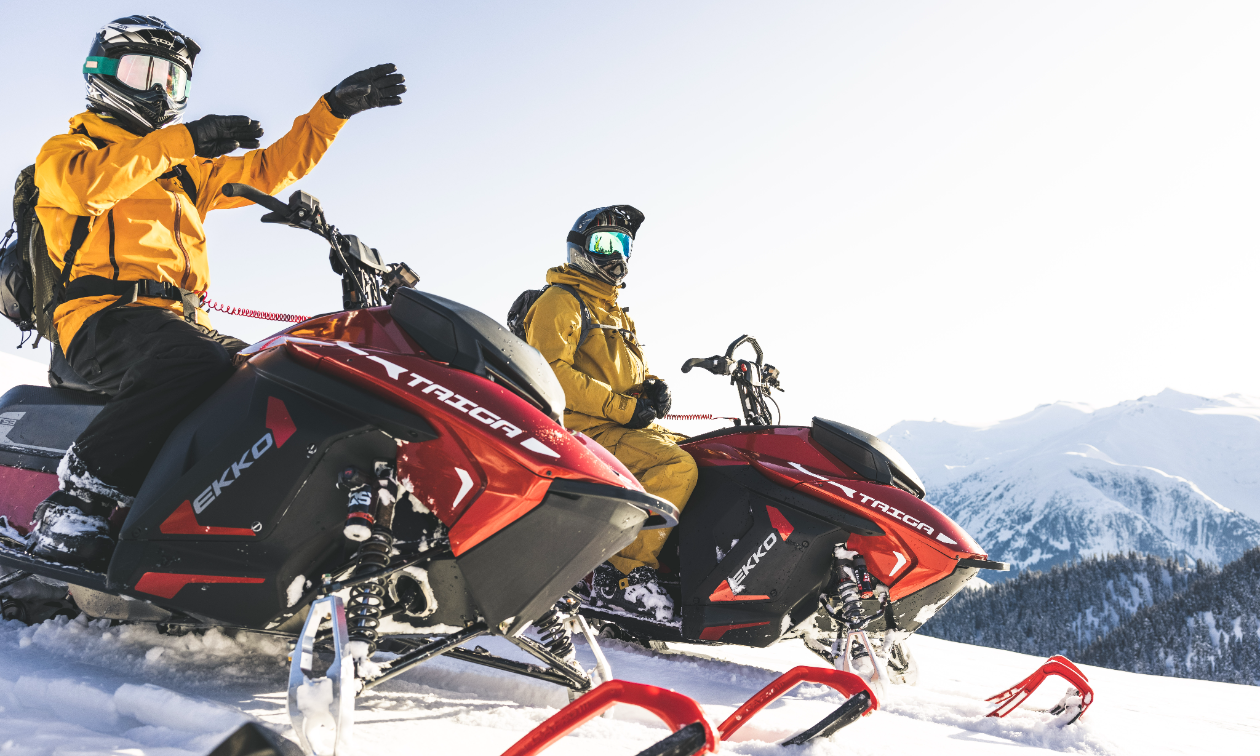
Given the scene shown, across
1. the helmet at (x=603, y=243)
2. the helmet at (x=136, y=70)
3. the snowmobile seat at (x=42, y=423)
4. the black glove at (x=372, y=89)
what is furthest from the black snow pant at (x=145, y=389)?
the helmet at (x=603, y=243)

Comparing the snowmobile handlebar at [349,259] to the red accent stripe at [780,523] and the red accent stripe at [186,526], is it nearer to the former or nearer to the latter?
the red accent stripe at [186,526]

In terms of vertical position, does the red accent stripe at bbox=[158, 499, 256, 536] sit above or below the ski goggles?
below

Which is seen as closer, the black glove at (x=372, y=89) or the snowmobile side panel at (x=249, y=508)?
the snowmobile side panel at (x=249, y=508)

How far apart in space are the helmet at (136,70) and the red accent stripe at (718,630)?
290 cm

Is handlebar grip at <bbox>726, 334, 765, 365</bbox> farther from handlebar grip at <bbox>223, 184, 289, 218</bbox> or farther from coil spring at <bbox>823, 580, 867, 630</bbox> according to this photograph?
handlebar grip at <bbox>223, 184, 289, 218</bbox>

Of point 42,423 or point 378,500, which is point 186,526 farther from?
point 42,423

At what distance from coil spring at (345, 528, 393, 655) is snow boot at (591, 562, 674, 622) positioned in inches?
75.7

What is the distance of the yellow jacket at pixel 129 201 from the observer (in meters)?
2.38

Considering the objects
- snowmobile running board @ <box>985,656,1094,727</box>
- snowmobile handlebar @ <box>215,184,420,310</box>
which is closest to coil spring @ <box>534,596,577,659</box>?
snowmobile handlebar @ <box>215,184,420,310</box>

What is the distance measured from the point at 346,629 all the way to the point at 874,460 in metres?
2.57

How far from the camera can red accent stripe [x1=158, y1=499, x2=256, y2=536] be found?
2.21 m

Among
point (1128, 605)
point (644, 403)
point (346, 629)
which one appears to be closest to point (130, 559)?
point (346, 629)

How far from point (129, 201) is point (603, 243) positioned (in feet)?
7.20

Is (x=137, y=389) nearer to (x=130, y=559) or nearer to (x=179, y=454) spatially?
(x=179, y=454)
